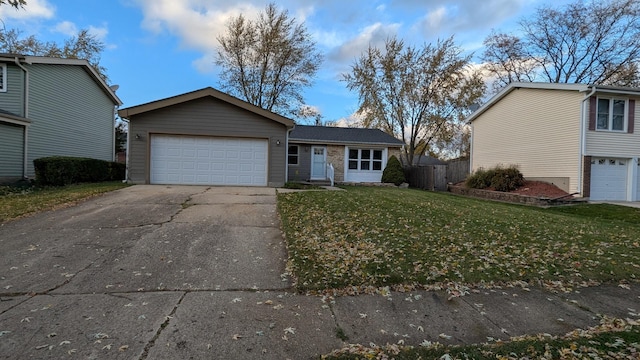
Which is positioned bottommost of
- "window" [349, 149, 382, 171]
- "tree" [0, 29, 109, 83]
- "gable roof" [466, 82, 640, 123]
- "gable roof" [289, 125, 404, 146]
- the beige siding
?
"window" [349, 149, 382, 171]

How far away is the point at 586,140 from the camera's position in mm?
13641

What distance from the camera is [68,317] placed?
3.11 meters

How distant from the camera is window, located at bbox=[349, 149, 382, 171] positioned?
19672mm

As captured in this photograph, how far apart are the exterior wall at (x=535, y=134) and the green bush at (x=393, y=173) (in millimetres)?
5059

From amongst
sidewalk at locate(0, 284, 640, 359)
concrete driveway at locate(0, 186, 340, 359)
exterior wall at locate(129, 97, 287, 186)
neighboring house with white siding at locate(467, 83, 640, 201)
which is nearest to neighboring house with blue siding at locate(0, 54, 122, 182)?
exterior wall at locate(129, 97, 287, 186)

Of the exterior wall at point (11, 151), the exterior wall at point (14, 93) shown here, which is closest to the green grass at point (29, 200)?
the exterior wall at point (11, 151)

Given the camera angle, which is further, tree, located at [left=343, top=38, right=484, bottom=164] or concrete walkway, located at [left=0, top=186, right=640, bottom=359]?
tree, located at [left=343, top=38, right=484, bottom=164]

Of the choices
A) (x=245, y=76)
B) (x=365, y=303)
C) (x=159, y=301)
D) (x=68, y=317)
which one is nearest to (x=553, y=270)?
(x=365, y=303)

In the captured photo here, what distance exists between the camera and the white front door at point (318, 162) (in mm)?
19156

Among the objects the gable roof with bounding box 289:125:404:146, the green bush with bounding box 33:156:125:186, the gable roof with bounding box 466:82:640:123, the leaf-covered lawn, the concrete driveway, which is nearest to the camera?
the concrete driveway

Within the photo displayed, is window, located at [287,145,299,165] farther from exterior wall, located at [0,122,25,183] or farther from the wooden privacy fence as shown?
exterior wall, located at [0,122,25,183]

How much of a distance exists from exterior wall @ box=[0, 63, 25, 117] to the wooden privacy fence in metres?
19.2

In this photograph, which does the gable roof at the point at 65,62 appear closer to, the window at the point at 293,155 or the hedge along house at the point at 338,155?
the hedge along house at the point at 338,155

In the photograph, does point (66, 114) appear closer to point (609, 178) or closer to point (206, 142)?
point (206, 142)
